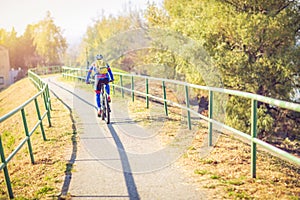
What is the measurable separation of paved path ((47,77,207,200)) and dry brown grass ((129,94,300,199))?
0.79ft

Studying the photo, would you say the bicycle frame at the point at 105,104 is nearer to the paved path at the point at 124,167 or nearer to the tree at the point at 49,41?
the paved path at the point at 124,167

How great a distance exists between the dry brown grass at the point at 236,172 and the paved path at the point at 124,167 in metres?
0.24

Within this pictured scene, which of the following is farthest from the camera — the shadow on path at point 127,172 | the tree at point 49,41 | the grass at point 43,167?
the tree at point 49,41

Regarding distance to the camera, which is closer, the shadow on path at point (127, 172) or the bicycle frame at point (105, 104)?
the shadow on path at point (127, 172)

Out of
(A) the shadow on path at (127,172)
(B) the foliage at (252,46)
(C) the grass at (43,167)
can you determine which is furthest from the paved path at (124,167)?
(B) the foliage at (252,46)

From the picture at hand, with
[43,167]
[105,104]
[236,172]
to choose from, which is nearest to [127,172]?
[43,167]

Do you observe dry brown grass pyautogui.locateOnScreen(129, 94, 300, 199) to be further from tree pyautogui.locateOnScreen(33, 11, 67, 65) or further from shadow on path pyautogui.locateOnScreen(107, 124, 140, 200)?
tree pyautogui.locateOnScreen(33, 11, 67, 65)

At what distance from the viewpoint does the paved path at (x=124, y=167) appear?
4828 mm

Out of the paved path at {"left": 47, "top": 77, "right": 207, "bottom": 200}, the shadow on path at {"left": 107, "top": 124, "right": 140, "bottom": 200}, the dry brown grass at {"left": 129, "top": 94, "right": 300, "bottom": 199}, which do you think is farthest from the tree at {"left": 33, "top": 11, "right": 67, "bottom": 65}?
the dry brown grass at {"left": 129, "top": 94, "right": 300, "bottom": 199}

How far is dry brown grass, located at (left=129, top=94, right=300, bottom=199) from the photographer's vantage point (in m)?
4.59

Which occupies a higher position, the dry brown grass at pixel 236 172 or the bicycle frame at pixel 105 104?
the bicycle frame at pixel 105 104

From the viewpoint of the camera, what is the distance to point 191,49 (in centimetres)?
1738

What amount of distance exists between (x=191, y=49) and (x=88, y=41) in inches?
1508

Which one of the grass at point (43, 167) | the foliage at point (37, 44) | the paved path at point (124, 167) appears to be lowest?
the grass at point (43, 167)
